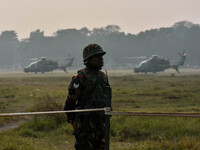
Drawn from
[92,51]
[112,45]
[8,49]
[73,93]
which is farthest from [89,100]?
[8,49]

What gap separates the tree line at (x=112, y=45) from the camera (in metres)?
123

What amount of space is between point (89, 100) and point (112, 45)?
137 m

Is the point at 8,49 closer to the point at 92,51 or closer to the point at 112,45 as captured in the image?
the point at 112,45

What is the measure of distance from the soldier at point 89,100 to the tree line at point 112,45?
11015 cm

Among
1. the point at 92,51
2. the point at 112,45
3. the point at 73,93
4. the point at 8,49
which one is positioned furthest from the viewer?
the point at 8,49

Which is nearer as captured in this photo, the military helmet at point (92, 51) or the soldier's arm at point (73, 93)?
the soldier's arm at point (73, 93)

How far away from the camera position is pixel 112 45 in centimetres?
14050

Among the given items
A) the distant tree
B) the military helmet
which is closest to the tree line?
the distant tree

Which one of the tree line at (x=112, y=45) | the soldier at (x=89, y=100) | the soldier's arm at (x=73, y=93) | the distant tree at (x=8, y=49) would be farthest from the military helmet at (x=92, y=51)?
the distant tree at (x=8, y=49)

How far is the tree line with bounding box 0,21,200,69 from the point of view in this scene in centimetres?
12319

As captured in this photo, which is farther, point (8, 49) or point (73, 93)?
point (8, 49)

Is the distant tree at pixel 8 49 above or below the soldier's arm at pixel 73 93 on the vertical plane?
above

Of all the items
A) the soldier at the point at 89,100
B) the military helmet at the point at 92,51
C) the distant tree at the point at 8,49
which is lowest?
the soldier at the point at 89,100

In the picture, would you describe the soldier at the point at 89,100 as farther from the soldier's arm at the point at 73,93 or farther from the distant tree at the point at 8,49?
the distant tree at the point at 8,49
